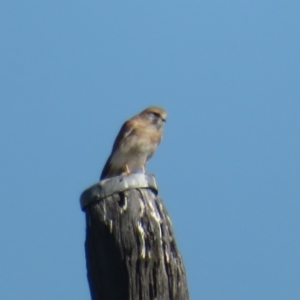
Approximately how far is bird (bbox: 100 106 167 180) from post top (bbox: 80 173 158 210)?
21.8 ft

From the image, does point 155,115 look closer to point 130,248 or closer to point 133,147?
point 133,147

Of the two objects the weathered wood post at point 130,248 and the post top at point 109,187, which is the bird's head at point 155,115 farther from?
the weathered wood post at point 130,248

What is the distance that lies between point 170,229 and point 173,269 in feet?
0.77

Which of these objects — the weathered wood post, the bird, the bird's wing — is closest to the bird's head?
the bird

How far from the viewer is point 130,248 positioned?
4207 millimetres

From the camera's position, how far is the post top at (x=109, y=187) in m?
4.45

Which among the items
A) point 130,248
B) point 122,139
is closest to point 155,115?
point 122,139

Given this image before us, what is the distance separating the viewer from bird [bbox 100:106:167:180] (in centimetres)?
1143

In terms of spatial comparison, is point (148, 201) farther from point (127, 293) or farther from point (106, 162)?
point (106, 162)

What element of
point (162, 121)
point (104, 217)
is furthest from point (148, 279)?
point (162, 121)

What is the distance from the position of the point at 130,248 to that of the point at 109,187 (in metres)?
0.43

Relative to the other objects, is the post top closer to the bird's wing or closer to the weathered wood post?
the weathered wood post

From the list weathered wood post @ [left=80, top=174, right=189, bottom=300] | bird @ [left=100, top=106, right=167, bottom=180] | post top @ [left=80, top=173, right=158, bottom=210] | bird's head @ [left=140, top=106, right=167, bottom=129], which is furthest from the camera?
bird's head @ [left=140, top=106, right=167, bottom=129]

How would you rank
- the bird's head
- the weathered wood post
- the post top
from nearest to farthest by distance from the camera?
the weathered wood post < the post top < the bird's head
